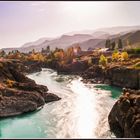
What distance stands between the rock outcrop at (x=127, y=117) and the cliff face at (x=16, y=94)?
46.0 feet

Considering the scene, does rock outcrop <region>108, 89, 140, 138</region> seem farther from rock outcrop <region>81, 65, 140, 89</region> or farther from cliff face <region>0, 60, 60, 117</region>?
rock outcrop <region>81, 65, 140, 89</region>

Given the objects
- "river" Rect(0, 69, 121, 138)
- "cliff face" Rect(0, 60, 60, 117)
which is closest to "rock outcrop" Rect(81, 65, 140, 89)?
"river" Rect(0, 69, 121, 138)

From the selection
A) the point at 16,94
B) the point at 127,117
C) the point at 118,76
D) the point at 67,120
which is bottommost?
the point at 67,120

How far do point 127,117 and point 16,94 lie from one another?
72.6 feet

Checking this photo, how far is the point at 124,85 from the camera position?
211ft

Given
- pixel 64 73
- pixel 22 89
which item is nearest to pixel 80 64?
pixel 64 73

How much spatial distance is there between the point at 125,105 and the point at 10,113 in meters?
17.4

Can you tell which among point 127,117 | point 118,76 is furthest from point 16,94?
point 118,76

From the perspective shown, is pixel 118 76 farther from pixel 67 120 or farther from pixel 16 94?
pixel 67 120

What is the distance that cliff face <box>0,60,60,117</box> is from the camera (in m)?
41.8

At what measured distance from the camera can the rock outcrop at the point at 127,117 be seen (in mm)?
26127

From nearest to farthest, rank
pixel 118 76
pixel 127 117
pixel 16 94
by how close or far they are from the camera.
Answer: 1. pixel 127 117
2. pixel 16 94
3. pixel 118 76

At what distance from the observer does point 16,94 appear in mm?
45719

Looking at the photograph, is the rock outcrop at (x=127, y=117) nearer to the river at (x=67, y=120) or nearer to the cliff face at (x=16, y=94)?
the river at (x=67, y=120)
